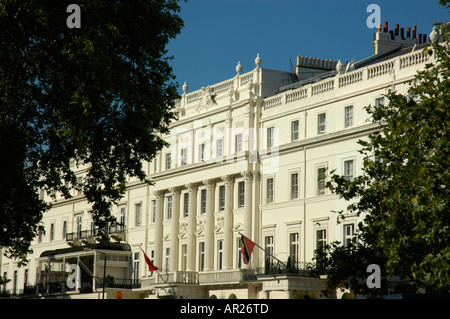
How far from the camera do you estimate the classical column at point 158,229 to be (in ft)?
203

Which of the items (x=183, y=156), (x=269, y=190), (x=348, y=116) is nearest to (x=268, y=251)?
(x=269, y=190)

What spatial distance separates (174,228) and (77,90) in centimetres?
3690

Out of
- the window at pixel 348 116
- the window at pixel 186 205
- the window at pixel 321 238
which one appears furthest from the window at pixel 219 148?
the window at pixel 348 116

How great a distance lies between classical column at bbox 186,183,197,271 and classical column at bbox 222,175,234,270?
3954 millimetres

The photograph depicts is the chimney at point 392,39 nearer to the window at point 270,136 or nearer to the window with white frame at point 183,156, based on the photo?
the window at point 270,136

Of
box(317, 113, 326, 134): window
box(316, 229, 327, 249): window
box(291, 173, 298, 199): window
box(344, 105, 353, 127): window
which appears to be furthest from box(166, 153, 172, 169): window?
box(344, 105, 353, 127): window

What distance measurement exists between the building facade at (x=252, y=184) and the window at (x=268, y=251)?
0.06 metres

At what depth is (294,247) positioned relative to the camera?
50.6m

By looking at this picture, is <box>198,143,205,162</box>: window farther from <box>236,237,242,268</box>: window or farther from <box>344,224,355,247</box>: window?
<box>344,224,355,247</box>: window

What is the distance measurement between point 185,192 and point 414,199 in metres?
38.4

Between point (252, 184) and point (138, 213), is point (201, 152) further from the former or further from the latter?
point (138, 213)

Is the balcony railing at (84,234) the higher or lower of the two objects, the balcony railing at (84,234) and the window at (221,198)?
the lower
